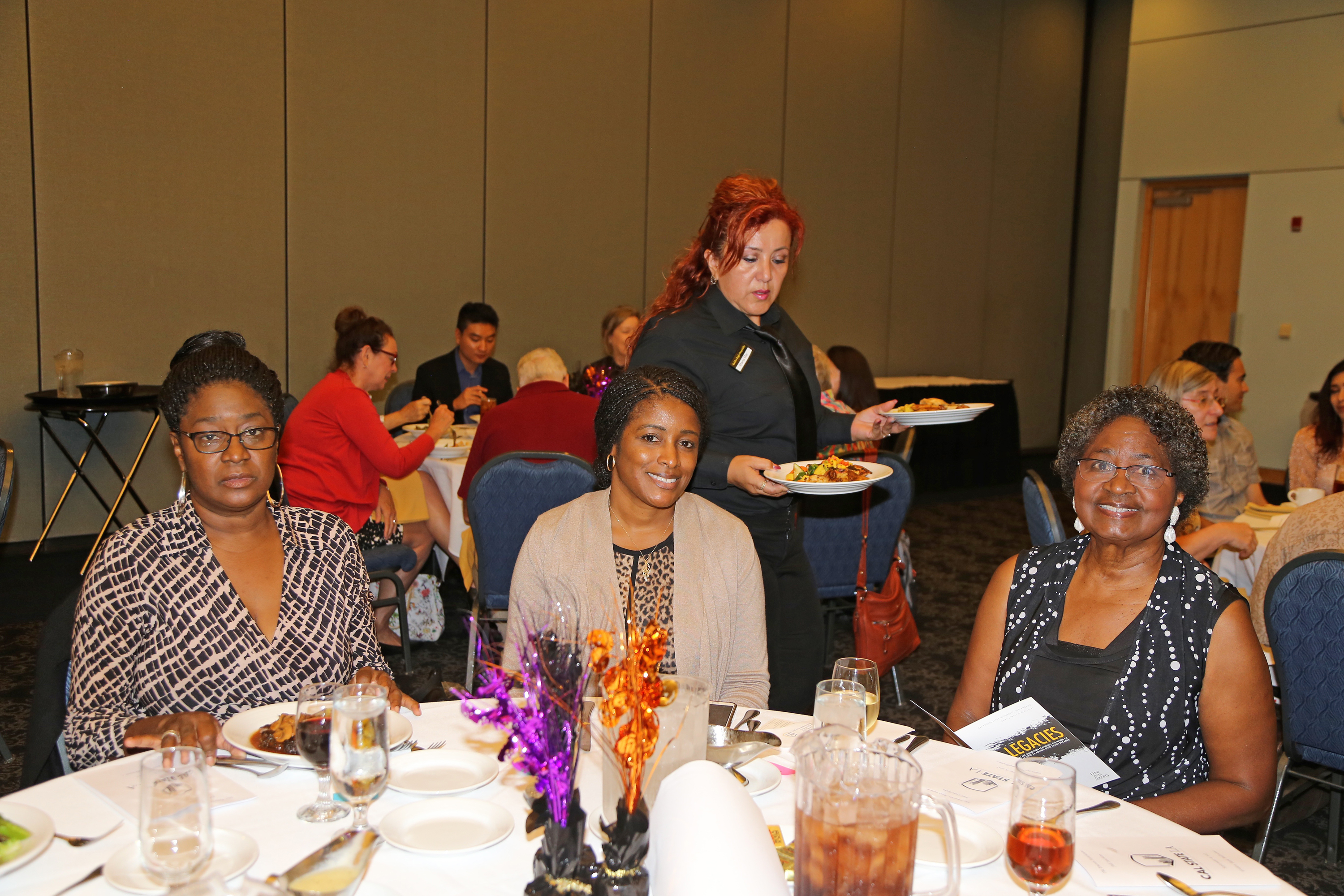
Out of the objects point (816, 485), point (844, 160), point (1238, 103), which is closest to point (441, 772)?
point (816, 485)

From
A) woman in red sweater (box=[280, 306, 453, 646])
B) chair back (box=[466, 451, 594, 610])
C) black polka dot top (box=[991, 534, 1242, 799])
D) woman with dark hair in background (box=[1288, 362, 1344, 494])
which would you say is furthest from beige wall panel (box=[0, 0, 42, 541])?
woman with dark hair in background (box=[1288, 362, 1344, 494])

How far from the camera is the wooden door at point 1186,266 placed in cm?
1002

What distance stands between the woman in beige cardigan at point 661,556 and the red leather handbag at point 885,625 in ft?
3.83

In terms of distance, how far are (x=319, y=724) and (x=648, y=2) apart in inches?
299

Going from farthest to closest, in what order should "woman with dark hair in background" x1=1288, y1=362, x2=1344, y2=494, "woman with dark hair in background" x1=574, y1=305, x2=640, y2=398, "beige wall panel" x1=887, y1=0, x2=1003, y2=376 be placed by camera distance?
"beige wall panel" x1=887, y1=0, x2=1003, y2=376, "woman with dark hair in background" x1=574, y1=305, x2=640, y2=398, "woman with dark hair in background" x1=1288, y1=362, x2=1344, y2=494

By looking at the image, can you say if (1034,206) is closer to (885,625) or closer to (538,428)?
(538,428)

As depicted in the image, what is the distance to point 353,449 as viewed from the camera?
13.9 ft

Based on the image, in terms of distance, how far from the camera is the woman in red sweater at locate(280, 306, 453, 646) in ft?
13.8

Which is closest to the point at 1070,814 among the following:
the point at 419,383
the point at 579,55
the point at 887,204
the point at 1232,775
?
the point at 1232,775

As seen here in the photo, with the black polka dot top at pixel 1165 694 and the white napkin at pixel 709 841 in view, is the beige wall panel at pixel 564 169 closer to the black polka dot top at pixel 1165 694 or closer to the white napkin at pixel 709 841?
the black polka dot top at pixel 1165 694

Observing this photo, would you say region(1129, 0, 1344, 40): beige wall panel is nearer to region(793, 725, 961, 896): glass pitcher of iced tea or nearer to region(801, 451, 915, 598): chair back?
region(801, 451, 915, 598): chair back

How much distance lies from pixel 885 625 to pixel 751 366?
1079mm

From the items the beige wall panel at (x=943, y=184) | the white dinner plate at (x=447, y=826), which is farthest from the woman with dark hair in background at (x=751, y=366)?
the beige wall panel at (x=943, y=184)

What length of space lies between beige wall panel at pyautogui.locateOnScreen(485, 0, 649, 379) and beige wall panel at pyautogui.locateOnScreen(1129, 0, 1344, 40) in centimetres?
548
